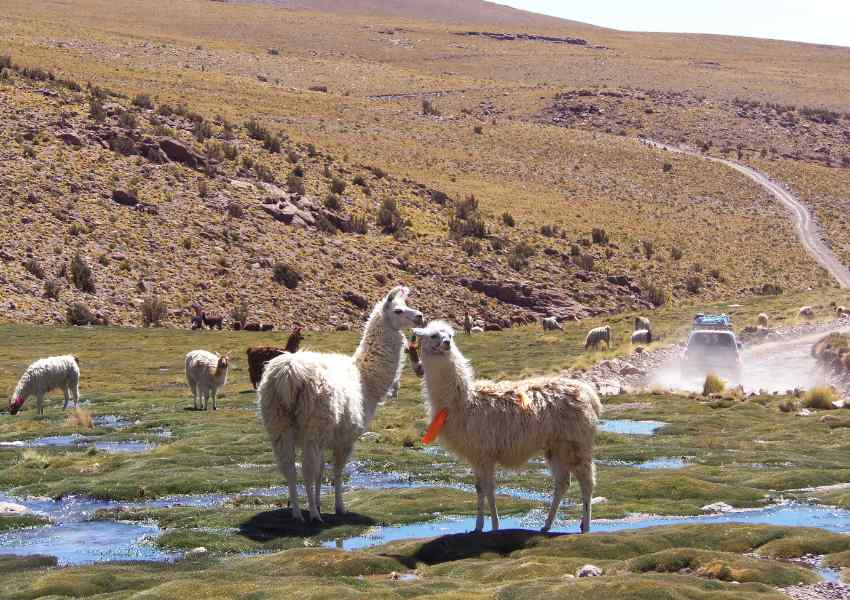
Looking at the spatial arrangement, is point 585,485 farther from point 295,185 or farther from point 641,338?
point 295,185

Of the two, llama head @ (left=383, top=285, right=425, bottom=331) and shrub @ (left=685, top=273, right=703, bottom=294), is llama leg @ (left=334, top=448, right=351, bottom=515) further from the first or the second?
shrub @ (left=685, top=273, right=703, bottom=294)

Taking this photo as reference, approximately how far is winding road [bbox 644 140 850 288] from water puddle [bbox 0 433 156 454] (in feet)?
185

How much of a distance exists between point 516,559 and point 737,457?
955cm

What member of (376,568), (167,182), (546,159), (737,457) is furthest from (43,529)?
(546,159)

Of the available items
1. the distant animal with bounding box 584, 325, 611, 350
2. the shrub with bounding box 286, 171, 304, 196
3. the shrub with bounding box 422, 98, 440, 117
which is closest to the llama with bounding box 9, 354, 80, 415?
the distant animal with bounding box 584, 325, 611, 350

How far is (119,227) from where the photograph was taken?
193 ft

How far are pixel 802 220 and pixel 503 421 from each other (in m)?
81.1

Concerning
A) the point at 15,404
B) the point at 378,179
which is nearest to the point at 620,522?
the point at 15,404

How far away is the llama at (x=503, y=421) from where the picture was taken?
14.5m

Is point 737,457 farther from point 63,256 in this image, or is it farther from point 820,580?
point 63,256

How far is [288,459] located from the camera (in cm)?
1573

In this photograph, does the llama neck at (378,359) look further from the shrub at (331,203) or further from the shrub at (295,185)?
the shrub at (295,185)

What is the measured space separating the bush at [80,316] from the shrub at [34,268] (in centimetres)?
351

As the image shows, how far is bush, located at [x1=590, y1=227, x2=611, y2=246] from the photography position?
76188 mm
